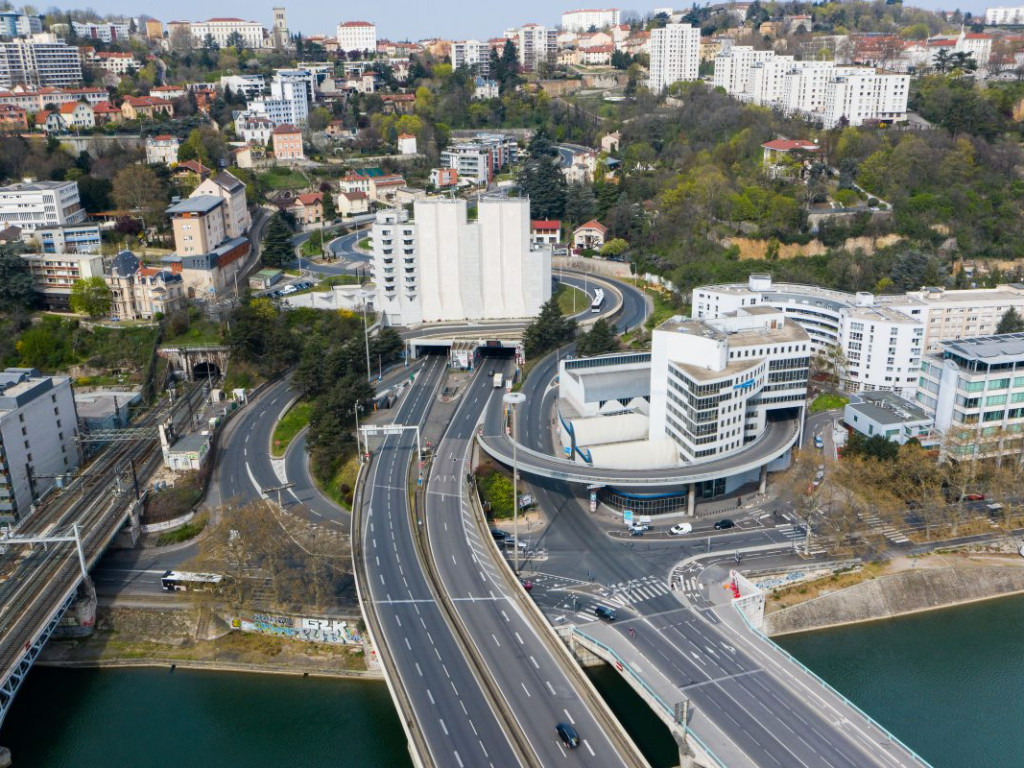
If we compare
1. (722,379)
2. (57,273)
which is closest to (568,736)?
(722,379)

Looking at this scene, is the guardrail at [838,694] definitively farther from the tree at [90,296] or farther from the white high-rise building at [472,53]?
the white high-rise building at [472,53]

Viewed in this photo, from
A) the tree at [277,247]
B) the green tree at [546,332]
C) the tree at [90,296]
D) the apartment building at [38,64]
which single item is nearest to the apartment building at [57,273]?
the tree at [90,296]

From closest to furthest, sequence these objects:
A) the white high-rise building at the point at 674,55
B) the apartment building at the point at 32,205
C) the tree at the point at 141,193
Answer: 1. the apartment building at the point at 32,205
2. the tree at the point at 141,193
3. the white high-rise building at the point at 674,55

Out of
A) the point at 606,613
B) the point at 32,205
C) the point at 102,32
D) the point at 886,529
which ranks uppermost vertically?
the point at 102,32

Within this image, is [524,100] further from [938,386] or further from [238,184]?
[938,386]

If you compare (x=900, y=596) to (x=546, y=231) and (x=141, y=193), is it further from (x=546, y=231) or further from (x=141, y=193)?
(x=141, y=193)

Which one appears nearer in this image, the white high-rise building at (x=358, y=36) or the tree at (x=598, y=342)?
the tree at (x=598, y=342)
